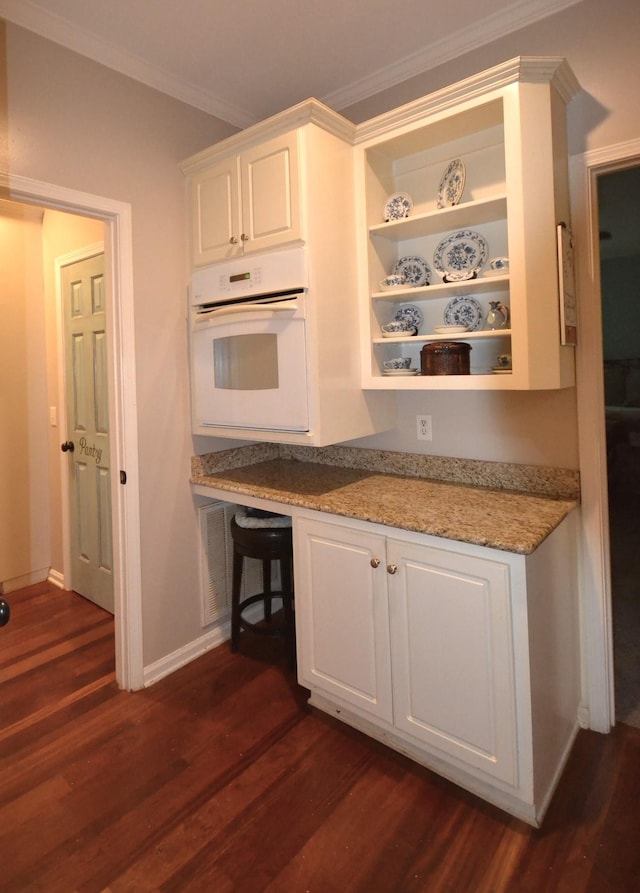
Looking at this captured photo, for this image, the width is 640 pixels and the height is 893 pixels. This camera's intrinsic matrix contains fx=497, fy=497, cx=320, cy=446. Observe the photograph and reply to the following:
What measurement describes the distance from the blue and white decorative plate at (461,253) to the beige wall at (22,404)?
8.26ft

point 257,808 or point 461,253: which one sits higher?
point 461,253

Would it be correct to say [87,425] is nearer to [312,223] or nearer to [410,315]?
[312,223]

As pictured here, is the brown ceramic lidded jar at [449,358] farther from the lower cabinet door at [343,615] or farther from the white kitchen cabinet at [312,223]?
the lower cabinet door at [343,615]

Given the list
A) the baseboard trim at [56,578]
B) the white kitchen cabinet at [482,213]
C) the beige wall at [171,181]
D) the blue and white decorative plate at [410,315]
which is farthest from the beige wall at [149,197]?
the baseboard trim at [56,578]

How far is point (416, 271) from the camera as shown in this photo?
211 centimetres

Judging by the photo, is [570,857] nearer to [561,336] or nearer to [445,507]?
[445,507]

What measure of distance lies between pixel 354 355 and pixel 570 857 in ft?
5.70

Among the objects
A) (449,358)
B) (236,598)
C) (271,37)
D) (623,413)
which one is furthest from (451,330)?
(623,413)

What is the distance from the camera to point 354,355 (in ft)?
6.73

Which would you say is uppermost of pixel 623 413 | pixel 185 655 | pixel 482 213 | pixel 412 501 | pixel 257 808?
pixel 482 213

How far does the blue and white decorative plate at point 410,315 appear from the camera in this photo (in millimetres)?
2117

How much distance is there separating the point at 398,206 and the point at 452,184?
23cm

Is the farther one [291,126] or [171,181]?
[171,181]

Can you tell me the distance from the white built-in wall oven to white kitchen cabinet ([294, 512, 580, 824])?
0.48 metres
